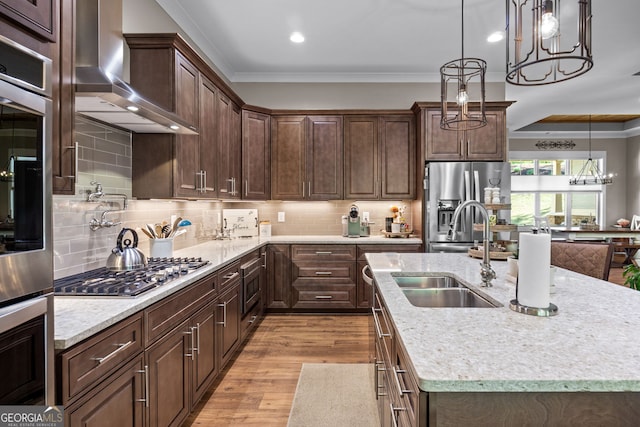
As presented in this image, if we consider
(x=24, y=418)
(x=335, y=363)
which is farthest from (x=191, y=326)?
(x=335, y=363)

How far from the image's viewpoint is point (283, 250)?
165 inches

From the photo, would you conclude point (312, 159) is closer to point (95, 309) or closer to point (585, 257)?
point (585, 257)

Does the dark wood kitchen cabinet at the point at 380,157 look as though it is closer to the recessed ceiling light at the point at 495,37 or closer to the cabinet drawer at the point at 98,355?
the recessed ceiling light at the point at 495,37

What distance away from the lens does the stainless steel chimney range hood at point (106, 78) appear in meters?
1.61

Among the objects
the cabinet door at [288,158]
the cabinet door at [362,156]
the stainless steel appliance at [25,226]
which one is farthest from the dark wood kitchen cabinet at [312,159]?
the stainless steel appliance at [25,226]

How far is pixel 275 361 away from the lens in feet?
9.86

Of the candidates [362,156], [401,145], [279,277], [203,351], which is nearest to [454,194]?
[401,145]

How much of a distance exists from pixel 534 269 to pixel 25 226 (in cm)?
157

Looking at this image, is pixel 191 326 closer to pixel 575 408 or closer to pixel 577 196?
pixel 575 408

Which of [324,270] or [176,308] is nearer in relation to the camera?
[176,308]

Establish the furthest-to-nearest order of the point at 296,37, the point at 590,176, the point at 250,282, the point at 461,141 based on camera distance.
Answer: the point at 590,176 → the point at 461,141 → the point at 296,37 → the point at 250,282

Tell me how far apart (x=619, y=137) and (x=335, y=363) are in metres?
9.61

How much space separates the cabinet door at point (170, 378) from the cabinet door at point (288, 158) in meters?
2.62

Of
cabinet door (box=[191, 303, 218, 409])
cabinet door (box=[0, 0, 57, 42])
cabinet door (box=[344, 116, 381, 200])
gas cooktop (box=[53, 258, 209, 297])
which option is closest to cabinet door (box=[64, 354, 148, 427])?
gas cooktop (box=[53, 258, 209, 297])
